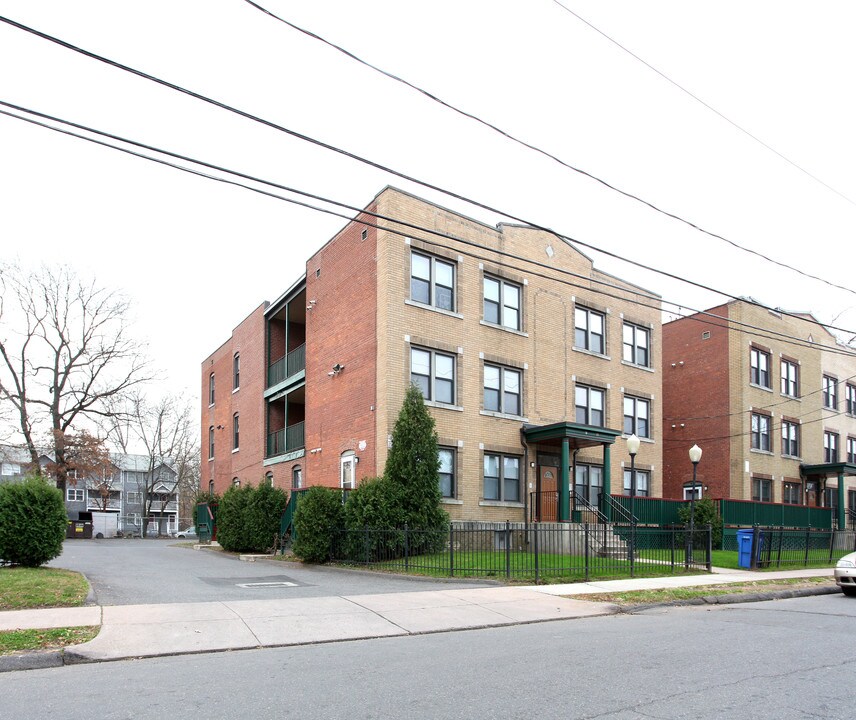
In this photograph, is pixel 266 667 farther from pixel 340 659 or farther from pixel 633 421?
pixel 633 421

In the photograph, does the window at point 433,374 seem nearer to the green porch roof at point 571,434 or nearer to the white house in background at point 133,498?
the green porch roof at point 571,434

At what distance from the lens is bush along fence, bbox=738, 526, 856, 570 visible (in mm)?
21047

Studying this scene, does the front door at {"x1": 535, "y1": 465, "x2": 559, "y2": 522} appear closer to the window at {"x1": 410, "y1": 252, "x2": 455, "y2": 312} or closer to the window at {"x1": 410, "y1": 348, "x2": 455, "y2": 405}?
the window at {"x1": 410, "y1": 348, "x2": 455, "y2": 405}

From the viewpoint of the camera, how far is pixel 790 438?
3625 centimetres

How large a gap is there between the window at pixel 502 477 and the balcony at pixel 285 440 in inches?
299

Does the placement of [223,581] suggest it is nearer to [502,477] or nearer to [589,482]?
[502,477]

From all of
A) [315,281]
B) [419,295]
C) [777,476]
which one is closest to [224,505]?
[315,281]

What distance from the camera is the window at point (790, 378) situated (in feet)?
119

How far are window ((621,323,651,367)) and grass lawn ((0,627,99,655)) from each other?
2268 cm

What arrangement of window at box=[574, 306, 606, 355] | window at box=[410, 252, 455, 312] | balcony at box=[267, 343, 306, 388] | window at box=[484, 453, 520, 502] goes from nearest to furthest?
window at box=[410, 252, 455, 312]
window at box=[484, 453, 520, 502]
window at box=[574, 306, 606, 355]
balcony at box=[267, 343, 306, 388]

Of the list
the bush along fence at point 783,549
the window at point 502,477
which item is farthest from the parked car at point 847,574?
the window at point 502,477

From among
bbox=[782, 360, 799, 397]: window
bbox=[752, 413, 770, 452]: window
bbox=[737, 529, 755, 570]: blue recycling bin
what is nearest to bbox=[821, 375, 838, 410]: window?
bbox=[782, 360, 799, 397]: window

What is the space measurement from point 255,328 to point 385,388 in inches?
523

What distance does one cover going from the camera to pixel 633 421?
2916 centimetres
